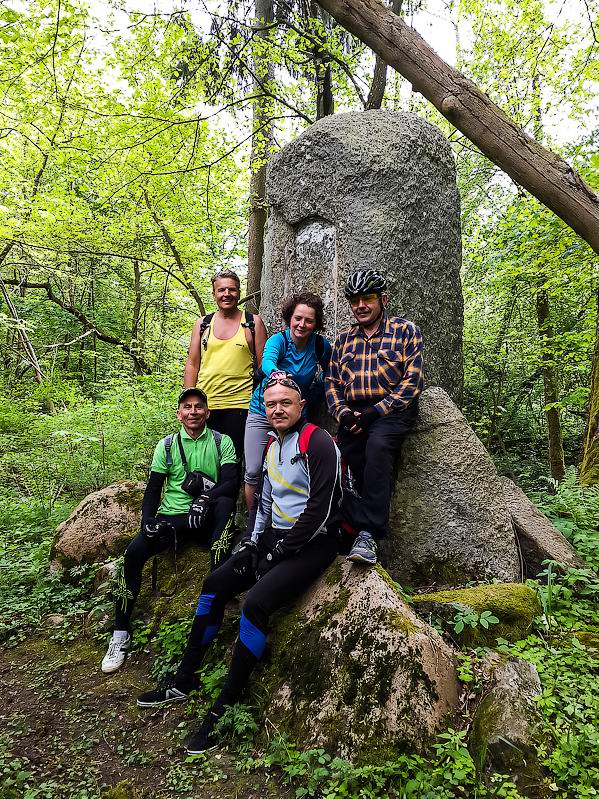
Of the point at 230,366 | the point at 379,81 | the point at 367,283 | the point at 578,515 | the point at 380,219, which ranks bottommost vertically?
the point at 578,515

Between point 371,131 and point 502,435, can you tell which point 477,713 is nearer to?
point 371,131

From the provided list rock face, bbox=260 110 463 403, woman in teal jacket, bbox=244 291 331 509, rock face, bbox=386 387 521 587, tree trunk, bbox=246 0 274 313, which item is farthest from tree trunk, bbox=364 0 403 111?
rock face, bbox=386 387 521 587

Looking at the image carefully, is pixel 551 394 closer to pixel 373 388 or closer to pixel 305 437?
pixel 373 388

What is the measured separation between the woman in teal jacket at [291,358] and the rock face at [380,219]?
0.94 meters

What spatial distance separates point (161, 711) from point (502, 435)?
9.40m

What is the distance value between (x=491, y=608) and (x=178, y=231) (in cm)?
1066

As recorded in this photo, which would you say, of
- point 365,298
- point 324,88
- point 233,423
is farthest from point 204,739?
point 324,88

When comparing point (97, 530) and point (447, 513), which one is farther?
point (97, 530)

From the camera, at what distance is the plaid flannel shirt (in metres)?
3.88

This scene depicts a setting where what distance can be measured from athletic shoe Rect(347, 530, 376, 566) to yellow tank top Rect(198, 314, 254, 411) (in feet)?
5.69

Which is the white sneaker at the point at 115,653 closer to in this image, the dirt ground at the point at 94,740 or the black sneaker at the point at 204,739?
the dirt ground at the point at 94,740

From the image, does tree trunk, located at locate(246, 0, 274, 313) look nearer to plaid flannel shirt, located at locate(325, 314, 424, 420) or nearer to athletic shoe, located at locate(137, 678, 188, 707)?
plaid flannel shirt, located at locate(325, 314, 424, 420)

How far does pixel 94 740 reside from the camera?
318 cm

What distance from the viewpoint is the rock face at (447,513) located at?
165 inches
